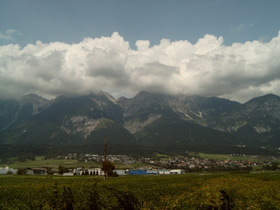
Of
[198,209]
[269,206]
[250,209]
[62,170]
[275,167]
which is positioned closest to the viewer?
[198,209]

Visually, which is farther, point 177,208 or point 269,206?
point 269,206

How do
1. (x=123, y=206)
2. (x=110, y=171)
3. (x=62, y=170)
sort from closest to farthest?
(x=123, y=206)
(x=110, y=171)
(x=62, y=170)

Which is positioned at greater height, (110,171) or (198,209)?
(198,209)

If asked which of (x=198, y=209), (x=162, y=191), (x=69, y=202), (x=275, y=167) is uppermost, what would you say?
(x=69, y=202)

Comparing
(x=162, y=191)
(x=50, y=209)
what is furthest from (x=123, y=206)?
(x=162, y=191)

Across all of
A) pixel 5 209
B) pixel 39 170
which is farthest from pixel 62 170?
pixel 5 209

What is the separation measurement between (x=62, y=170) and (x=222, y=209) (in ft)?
498

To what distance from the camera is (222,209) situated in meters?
15.0

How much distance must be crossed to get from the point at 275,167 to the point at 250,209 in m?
205

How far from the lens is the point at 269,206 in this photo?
1866 cm

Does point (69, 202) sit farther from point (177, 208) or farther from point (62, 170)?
point (62, 170)

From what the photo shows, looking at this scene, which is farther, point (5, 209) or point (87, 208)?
point (5, 209)

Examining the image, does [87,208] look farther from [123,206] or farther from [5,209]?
[5,209]

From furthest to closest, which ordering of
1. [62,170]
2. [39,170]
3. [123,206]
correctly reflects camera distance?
[39,170] < [62,170] < [123,206]
